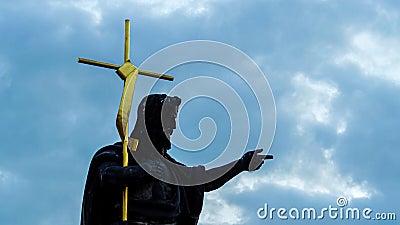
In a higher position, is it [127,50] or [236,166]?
[127,50]

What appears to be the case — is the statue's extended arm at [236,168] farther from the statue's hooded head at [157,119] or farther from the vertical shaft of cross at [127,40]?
the vertical shaft of cross at [127,40]

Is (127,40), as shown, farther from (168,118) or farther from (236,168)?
(236,168)

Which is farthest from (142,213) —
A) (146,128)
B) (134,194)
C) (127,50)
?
(127,50)

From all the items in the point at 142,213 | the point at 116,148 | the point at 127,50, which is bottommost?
the point at 142,213

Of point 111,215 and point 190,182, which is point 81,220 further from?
point 190,182

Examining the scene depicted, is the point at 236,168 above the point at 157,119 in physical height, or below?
below

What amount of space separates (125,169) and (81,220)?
1255mm

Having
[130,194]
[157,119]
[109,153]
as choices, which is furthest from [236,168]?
[109,153]

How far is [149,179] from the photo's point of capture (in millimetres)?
15500

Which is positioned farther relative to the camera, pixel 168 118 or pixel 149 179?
pixel 168 118

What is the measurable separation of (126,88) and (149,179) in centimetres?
134

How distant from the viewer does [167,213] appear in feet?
51.8

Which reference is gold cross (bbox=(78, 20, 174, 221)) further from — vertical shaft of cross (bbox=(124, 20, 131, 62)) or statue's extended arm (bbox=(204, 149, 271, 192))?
statue's extended arm (bbox=(204, 149, 271, 192))

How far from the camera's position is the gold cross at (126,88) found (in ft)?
50.3
